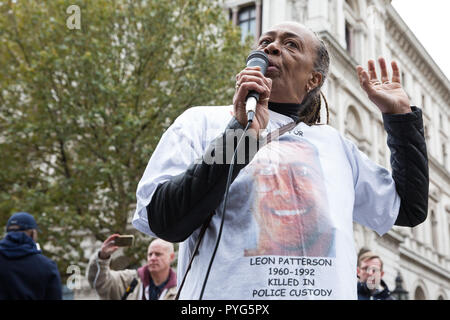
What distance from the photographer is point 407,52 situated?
1222 inches

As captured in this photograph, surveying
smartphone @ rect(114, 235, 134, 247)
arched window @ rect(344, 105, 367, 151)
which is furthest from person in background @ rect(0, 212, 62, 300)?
arched window @ rect(344, 105, 367, 151)

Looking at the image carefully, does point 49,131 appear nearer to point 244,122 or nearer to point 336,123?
point 244,122

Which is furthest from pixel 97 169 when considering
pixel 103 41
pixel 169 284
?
pixel 169 284

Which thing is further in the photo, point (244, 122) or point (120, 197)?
point (120, 197)

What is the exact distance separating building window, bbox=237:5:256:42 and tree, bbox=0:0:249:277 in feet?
32.8

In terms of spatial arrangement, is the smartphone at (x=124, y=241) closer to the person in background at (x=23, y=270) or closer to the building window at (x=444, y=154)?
the person in background at (x=23, y=270)

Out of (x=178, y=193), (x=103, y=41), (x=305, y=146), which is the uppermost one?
(x=103, y=41)

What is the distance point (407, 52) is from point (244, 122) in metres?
31.9

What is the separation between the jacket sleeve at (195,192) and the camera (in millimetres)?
1504

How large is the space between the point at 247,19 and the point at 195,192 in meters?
23.6

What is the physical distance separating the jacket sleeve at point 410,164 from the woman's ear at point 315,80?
319 millimetres

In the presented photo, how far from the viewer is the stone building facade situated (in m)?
22.6

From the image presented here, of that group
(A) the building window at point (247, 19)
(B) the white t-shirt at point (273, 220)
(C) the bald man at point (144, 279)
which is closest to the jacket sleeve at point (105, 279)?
(C) the bald man at point (144, 279)
